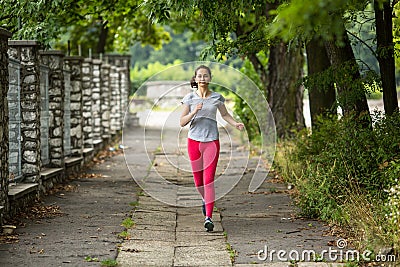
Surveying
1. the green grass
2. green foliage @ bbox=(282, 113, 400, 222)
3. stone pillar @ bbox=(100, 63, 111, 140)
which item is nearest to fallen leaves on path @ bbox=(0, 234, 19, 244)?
the green grass

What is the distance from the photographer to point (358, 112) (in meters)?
11.1

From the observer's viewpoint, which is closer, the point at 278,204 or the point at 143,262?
the point at 143,262

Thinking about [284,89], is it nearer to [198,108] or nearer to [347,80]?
[347,80]

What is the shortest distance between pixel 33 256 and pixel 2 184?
1.70 metres

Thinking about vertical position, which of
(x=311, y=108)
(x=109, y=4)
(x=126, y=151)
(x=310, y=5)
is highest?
(x=109, y=4)

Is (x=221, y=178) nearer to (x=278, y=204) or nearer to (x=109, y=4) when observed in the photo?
(x=278, y=204)

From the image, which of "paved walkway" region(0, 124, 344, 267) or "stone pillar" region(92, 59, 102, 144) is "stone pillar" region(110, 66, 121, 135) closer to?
"stone pillar" region(92, 59, 102, 144)

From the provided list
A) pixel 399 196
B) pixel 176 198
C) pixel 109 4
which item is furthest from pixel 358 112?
pixel 109 4

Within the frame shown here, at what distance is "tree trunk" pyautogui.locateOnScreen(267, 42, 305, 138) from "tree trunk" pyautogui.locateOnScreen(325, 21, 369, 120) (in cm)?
686

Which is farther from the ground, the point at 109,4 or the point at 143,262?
the point at 109,4

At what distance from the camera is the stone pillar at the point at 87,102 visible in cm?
1720

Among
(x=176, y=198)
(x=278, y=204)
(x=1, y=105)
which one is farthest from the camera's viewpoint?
(x=176, y=198)

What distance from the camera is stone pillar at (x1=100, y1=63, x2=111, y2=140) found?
20675 millimetres

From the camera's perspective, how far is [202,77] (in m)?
9.02
